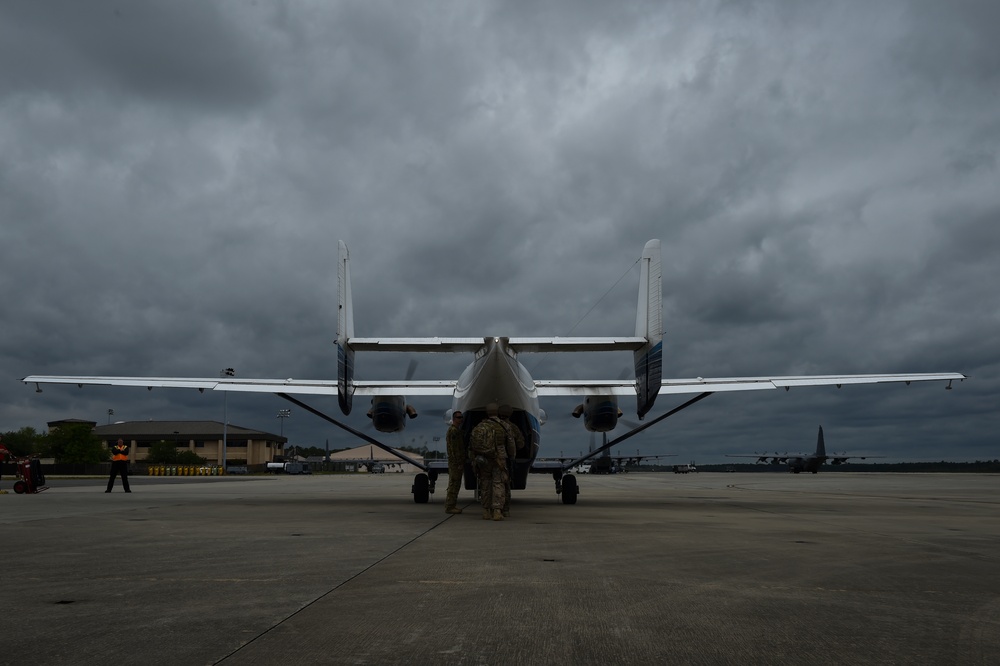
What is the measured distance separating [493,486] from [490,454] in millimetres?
587

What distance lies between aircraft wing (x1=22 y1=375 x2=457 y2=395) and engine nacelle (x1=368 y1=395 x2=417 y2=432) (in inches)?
9.2

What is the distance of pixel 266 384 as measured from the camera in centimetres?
1975

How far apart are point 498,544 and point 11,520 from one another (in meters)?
8.99

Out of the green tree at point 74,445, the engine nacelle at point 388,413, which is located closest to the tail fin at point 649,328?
the engine nacelle at point 388,413

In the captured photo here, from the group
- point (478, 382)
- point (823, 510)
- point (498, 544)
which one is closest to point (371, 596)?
point (498, 544)

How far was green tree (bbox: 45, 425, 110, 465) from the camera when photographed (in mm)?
78812

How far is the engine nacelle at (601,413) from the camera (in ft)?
64.7

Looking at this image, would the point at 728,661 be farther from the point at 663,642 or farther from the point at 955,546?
the point at 955,546

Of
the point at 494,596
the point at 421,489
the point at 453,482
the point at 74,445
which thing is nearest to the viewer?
the point at 494,596

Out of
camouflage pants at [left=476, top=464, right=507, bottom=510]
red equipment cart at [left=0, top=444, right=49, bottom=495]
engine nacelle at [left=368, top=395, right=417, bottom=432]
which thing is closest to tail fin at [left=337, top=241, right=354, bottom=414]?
engine nacelle at [left=368, top=395, right=417, bottom=432]

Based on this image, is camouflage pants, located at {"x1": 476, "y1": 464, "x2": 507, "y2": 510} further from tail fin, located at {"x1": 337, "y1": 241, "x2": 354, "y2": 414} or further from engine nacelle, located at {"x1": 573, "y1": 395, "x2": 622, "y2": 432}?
engine nacelle, located at {"x1": 573, "y1": 395, "x2": 622, "y2": 432}

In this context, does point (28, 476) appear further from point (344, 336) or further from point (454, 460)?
point (454, 460)

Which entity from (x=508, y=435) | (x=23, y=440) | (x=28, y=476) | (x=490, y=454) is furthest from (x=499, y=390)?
(x=23, y=440)

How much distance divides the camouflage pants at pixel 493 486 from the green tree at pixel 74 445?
254 feet
